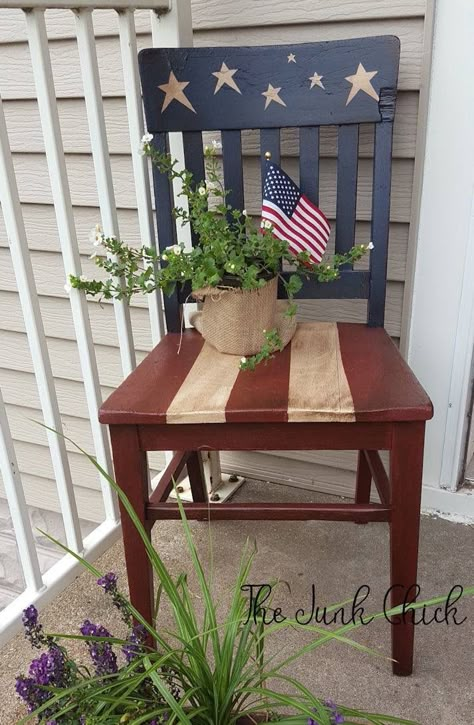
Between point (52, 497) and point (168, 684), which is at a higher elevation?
point (168, 684)

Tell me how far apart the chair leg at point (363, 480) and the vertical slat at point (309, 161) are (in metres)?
0.64

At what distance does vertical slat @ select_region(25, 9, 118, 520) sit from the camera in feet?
3.79

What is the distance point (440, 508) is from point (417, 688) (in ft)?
1.92

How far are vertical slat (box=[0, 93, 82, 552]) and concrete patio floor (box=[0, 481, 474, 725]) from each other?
21 centimetres

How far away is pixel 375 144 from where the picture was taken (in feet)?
4.45

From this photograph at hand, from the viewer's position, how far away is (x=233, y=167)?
4.68 feet

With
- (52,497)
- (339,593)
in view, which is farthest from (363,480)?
(52,497)

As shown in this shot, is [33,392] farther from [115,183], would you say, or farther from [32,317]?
[32,317]

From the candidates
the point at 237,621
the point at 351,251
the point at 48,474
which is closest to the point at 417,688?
the point at 237,621

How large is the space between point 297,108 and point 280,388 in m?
0.64

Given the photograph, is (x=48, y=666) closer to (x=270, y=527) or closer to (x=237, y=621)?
(x=237, y=621)

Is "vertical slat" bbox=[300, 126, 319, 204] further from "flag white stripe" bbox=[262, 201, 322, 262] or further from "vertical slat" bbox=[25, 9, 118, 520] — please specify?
"vertical slat" bbox=[25, 9, 118, 520]

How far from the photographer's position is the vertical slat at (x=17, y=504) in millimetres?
1243

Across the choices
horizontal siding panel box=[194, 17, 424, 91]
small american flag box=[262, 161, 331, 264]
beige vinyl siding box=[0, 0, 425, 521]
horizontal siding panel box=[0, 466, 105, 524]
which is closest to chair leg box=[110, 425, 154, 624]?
small american flag box=[262, 161, 331, 264]
